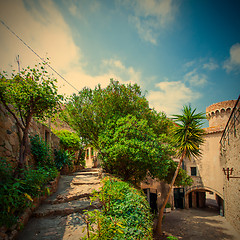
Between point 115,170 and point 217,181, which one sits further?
point 217,181

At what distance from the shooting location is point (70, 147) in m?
12.9

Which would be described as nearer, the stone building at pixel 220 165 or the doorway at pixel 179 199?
the stone building at pixel 220 165

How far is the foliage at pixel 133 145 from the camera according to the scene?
24.0 ft

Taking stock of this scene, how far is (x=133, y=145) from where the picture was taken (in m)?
7.30

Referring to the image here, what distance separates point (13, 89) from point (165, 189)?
18.1 m

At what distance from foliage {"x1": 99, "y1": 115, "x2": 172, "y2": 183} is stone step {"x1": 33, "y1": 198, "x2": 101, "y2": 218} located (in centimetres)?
276

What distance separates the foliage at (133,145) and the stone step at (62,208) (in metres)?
2.76

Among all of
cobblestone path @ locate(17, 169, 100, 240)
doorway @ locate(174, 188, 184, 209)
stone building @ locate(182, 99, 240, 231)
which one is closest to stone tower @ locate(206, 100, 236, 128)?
stone building @ locate(182, 99, 240, 231)

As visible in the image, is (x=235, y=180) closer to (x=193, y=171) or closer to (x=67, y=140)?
(x=193, y=171)

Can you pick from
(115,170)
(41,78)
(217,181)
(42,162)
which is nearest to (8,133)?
(41,78)

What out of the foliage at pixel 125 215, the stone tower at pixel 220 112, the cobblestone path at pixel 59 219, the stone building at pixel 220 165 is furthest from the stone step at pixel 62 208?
the stone tower at pixel 220 112

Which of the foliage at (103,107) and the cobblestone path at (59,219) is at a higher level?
the foliage at (103,107)

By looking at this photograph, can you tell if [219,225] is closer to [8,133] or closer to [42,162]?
[42,162]

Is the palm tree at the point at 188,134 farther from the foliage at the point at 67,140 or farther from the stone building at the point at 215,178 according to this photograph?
the foliage at the point at 67,140
